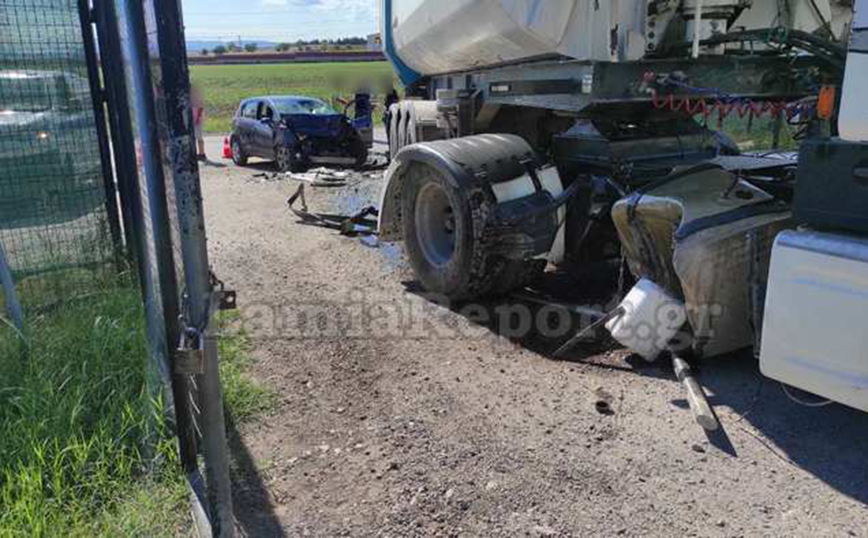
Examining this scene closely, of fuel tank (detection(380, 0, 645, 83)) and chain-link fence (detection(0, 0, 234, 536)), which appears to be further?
fuel tank (detection(380, 0, 645, 83))

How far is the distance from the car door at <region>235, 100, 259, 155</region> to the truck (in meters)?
9.05

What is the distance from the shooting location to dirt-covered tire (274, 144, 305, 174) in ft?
44.5

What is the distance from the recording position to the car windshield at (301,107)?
1436 cm

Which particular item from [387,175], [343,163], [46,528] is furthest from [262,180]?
[46,528]

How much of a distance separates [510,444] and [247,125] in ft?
42.2

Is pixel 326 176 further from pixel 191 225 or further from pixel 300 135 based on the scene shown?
pixel 191 225

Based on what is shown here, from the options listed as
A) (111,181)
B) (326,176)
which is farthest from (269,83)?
(111,181)

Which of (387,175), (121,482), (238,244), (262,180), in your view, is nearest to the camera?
(121,482)

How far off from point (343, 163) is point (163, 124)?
469 inches

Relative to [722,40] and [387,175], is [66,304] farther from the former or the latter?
[722,40]

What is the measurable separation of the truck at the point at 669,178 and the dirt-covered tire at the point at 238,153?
962 centimetres

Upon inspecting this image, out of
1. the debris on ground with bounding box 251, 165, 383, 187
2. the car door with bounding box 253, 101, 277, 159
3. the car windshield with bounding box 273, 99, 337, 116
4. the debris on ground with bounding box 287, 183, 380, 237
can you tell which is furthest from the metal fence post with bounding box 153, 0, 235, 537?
the car windshield with bounding box 273, 99, 337, 116

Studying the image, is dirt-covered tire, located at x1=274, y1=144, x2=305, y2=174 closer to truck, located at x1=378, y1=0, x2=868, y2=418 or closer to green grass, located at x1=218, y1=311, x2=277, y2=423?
truck, located at x1=378, y1=0, x2=868, y2=418

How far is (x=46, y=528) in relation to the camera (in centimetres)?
276
